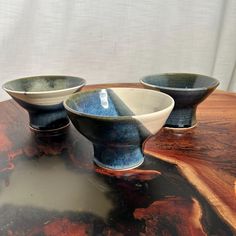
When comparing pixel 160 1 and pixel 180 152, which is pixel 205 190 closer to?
pixel 180 152

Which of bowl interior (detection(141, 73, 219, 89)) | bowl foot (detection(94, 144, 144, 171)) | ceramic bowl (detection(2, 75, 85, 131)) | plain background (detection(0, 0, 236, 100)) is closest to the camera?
bowl foot (detection(94, 144, 144, 171))

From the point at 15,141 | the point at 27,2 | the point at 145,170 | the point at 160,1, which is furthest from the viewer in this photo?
the point at 160,1

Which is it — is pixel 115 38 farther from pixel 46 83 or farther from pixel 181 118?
pixel 181 118

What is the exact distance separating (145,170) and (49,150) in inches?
8.1

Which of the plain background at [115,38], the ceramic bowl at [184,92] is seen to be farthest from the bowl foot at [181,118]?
the plain background at [115,38]

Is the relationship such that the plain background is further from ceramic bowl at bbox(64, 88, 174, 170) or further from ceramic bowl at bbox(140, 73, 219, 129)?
ceramic bowl at bbox(64, 88, 174, 170)

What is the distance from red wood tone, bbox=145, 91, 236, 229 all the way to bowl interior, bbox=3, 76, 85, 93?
28cm

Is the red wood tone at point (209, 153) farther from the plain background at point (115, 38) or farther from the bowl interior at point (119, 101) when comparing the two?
the plain background at point (115, 38)

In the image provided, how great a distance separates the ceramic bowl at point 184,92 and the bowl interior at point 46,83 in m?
0.20

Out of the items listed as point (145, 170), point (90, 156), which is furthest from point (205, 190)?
point (90, 156)

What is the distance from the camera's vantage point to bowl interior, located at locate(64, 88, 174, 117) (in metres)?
0.59

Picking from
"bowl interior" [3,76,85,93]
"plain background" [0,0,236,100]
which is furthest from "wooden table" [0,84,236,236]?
"plain background" [0,0,236,100]

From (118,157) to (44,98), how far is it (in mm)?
229

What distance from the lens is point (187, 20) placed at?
1.42 m
